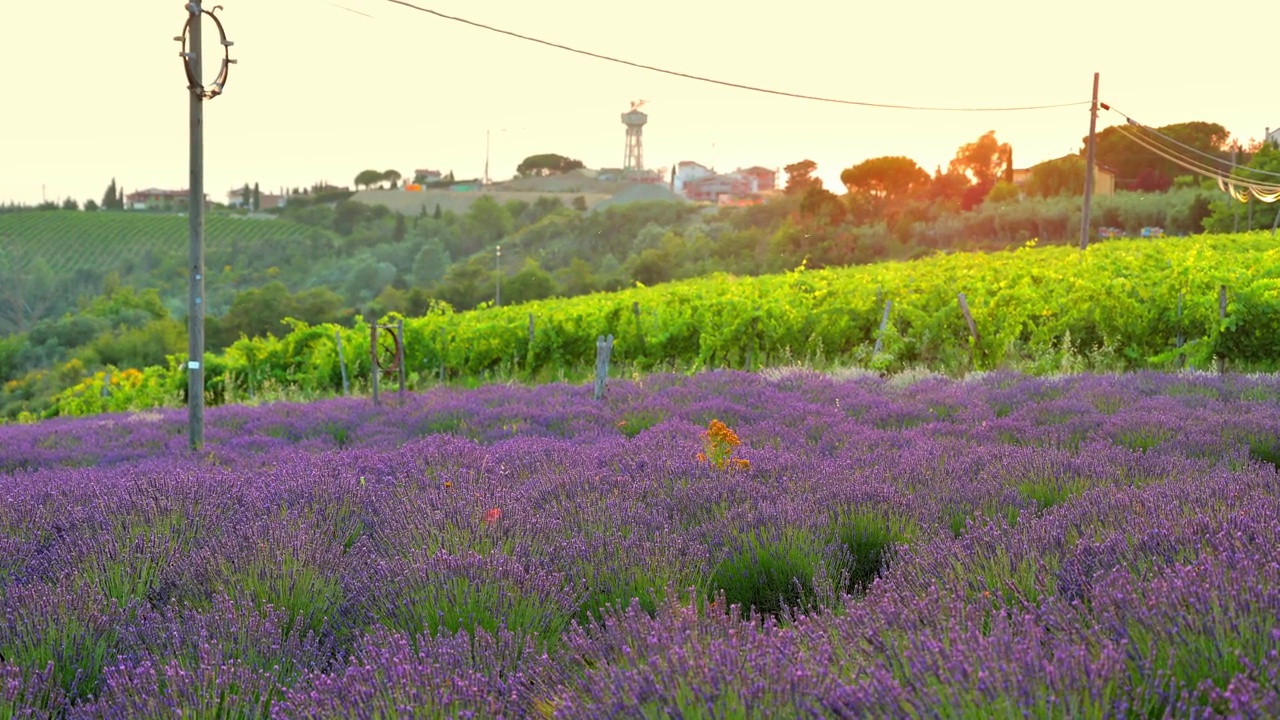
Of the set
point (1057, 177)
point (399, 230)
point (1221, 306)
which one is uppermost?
point (1057, 177)

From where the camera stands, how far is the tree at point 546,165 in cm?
15019

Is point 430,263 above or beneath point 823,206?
beneath

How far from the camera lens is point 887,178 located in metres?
70.8

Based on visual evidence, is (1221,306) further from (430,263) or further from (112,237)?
(112,237)

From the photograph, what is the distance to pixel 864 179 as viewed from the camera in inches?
2820

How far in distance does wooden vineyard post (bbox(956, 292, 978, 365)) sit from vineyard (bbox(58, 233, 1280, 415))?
1.8 inches

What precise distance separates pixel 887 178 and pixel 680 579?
71.2 m

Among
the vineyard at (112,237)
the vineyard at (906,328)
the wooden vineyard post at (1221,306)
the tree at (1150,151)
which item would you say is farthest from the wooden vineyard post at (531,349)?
the vineyard at (112,237)

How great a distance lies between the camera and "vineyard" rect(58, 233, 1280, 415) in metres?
11.9

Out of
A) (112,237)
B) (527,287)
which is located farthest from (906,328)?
(112,237)

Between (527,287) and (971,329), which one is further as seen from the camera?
(527,287)

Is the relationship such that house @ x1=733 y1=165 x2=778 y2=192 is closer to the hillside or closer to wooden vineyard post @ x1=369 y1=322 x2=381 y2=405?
the hillside

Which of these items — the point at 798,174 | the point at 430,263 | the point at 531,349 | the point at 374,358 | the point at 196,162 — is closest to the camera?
the point at 196,162

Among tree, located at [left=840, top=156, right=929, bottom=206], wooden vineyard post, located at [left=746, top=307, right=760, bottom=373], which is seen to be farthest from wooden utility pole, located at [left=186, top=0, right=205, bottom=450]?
tree, located at [left=840, top=156, right=929, bottom=206]
